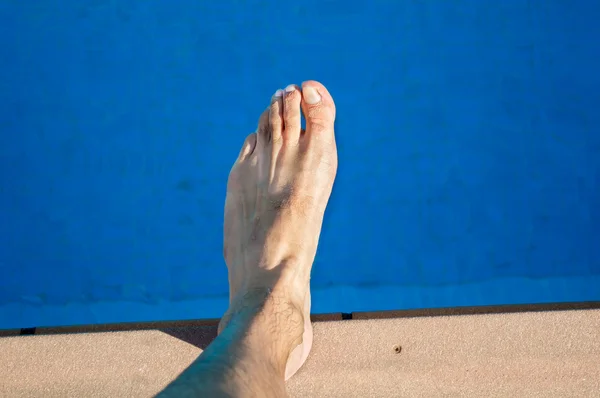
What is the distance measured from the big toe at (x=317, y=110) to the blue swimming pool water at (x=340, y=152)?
10cm

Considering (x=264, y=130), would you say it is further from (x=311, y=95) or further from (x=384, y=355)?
(x=384, y=355)

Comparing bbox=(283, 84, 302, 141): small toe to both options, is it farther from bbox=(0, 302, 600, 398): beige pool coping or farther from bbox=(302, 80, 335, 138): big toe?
bbox=(0, 302, 600, 398): beige pool coping

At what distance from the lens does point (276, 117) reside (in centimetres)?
123

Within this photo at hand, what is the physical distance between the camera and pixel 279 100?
1.24 m

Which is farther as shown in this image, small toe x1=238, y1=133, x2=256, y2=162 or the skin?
small toe x1=238, y1=133, x2=256, y2=162

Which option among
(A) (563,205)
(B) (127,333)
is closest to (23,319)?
(B) (127,333)

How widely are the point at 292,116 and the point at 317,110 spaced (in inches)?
2.6

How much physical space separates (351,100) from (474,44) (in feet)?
1.25

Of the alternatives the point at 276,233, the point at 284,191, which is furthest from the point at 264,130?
the point at 276,233

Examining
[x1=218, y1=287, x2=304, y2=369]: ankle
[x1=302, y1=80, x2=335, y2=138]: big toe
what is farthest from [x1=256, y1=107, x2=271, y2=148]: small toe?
[x1=218, y1=287, x2=304, y2=369]: ankle

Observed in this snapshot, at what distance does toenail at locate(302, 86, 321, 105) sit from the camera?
121 centimetres

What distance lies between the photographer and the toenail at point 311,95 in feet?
3.99

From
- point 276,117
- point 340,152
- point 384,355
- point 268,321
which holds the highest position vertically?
point 276,117

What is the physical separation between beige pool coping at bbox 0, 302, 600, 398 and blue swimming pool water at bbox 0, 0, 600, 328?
6cm
